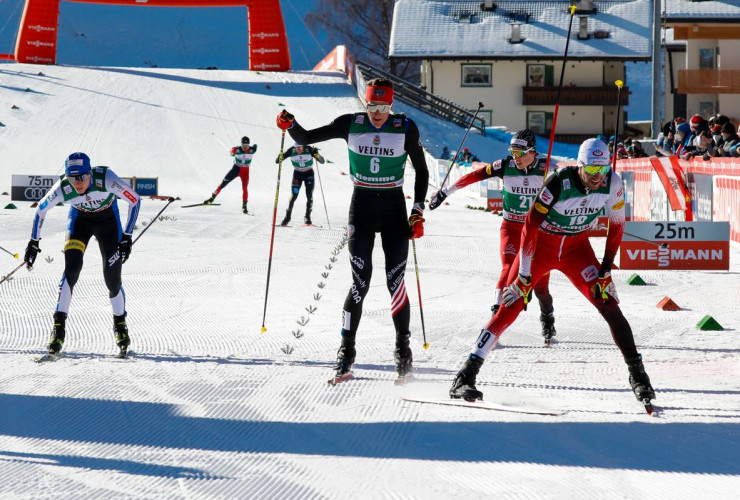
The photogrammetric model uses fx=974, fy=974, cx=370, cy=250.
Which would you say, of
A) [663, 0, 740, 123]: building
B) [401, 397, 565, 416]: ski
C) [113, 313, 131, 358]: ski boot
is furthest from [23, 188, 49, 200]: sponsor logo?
[663, 0, 740, 123]: building

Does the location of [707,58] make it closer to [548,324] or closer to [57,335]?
[548,324]

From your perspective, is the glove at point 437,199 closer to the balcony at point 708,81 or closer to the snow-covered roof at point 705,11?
the balcony at point 708,81

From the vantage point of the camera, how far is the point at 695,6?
43344 mm

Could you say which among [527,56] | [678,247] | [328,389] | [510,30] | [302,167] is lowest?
[328,389]

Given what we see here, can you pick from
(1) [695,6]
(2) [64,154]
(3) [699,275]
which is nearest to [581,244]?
(3) [699,275]

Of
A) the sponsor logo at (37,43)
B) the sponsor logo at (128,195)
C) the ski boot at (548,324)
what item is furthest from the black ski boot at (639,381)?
the sponsor logo at (37,43)

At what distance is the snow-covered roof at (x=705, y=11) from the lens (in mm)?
42406

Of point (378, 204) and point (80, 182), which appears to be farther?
point (80, 182)

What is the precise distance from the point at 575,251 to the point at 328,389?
1852 millimetres

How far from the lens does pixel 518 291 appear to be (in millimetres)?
5918

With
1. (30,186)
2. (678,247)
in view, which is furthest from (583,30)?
(678,247)

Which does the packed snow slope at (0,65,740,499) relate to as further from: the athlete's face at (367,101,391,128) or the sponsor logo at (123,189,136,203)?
the athlete's face at (367,101,391,128)

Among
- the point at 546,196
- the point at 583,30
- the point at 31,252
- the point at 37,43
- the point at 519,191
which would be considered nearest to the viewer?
the point at 546,196

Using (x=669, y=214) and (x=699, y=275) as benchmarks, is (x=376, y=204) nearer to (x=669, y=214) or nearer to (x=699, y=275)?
(x=699, y=275)
